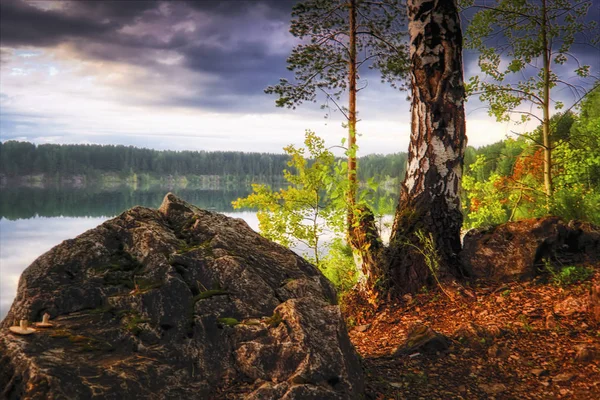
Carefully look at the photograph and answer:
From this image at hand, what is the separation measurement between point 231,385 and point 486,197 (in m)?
9.65

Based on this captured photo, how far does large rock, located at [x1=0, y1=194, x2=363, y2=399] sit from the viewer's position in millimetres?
2875

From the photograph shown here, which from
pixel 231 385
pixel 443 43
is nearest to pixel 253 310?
pixel 231 385

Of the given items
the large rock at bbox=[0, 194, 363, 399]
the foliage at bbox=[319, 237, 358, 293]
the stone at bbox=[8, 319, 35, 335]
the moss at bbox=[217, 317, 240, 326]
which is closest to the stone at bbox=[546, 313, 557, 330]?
the large rock at bbox=[0, 194, 363, 399]

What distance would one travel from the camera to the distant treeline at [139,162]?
415 ft

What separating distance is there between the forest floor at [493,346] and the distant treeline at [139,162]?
352 ft

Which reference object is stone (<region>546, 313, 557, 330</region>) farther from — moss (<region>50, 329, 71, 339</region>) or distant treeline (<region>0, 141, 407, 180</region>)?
distant treeline (<region>0, 141, 407, 180</region>)

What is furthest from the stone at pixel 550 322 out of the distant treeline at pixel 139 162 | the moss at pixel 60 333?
the distant treeline at pixel 139 162

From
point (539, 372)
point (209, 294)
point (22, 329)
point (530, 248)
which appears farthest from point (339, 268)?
point (22, 329)

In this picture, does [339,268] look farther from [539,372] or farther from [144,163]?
[144,163]

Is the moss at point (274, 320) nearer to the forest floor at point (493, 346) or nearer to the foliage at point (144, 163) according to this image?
the forest floor at point (493, 346)

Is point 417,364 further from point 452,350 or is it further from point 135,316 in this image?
point 135,316

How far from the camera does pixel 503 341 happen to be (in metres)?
5.09

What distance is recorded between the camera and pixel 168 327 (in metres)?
3.41

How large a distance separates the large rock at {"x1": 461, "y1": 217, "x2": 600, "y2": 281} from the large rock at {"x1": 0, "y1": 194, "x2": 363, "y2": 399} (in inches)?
150
